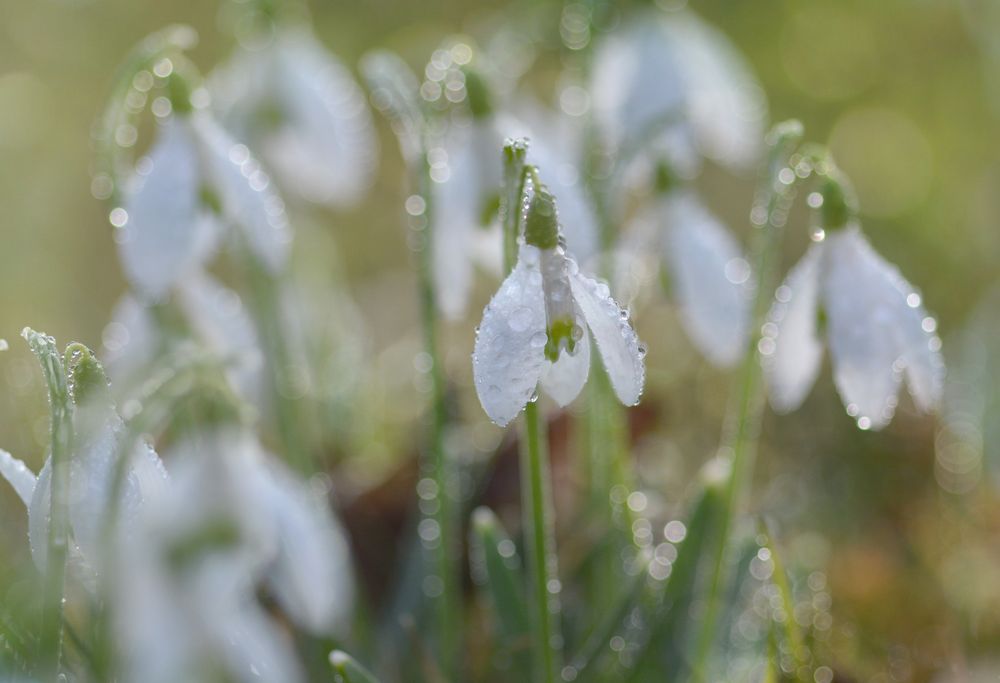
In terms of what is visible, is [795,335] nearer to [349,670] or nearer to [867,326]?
[867,326]

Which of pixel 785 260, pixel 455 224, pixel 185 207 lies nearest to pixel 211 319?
pixel 185 207

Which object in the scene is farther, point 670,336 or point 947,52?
point 947,52

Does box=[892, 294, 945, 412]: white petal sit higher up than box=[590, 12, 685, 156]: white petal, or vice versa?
box=[590, 12, 685, 156]: white petal

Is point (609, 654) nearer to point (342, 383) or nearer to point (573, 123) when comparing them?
point (573, 123)

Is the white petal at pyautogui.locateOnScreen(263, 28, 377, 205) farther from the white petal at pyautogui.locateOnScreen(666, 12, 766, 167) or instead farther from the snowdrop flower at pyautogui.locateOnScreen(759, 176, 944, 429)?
the snowdrop flower at pyautogui.locateOnScreen(759, 176, 944, 429)

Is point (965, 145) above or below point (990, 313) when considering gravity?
above

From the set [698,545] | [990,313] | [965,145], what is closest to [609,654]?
[698,545]

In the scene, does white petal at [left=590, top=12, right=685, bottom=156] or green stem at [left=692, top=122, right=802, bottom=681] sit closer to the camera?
green stem at [left=692, top=122, right=802, bottom=681]

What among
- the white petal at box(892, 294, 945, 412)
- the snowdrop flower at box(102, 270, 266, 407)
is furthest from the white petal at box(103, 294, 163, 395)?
the white petal at box(892, 294, 945, 412)
